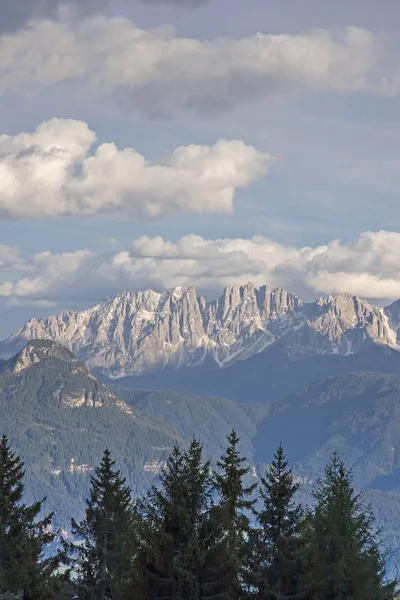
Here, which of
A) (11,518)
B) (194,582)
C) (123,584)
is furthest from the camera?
(123,584)

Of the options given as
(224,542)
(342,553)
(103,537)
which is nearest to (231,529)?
(224,542)

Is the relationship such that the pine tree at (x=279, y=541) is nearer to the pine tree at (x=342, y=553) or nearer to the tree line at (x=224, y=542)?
the tree line at (x=224, y=542)

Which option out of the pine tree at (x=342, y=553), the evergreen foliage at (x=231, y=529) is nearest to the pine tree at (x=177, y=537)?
the evergreen foliage at (x=231, y=529)

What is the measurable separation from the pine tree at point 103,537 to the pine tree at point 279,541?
46.9 feet

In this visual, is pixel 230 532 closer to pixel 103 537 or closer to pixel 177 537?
pixel 177 537

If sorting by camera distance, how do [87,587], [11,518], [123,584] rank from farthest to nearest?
[87,587], [123,584], [11,518]

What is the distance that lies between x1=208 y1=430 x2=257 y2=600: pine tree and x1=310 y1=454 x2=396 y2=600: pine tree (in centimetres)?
466

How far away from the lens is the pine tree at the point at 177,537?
64438 mm

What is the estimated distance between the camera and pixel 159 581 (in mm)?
65188

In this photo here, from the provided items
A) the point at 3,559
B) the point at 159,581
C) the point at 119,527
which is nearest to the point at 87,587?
the point at 119,527

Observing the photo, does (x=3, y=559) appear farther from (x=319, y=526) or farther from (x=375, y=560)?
(x=375, y=560)

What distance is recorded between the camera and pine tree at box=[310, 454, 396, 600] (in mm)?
68938

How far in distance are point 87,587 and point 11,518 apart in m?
12.9

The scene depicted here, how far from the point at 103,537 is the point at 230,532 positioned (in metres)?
18.8
